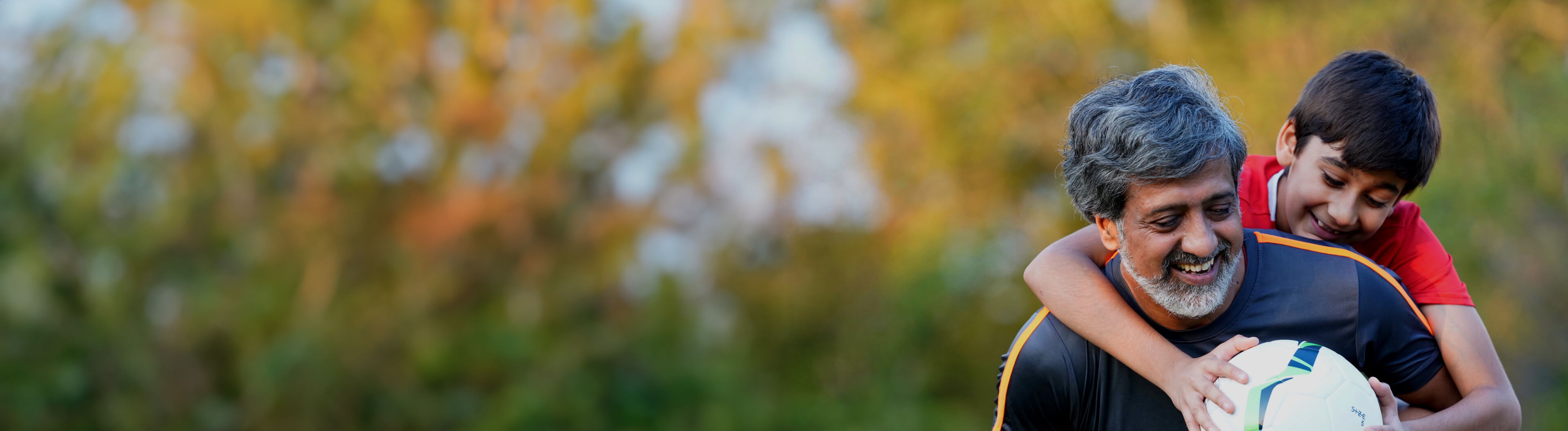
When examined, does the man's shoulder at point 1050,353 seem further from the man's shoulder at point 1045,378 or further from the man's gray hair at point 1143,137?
the man's gray hair at point 1143,137

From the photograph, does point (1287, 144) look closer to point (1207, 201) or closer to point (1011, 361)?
point (1207, 201)

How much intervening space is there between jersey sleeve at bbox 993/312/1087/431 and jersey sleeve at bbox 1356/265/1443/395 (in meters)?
0.54

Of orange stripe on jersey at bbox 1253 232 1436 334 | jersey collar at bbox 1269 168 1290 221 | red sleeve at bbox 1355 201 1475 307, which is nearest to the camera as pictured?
orange stripe on jersey at bbox 1253 232 1436 334

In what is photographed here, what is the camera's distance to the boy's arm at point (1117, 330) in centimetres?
204

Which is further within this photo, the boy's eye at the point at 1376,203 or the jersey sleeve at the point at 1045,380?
the boy's eye at the point at 1376,203

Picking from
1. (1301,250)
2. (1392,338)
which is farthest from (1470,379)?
(1301,250)

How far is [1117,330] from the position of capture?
222 cm

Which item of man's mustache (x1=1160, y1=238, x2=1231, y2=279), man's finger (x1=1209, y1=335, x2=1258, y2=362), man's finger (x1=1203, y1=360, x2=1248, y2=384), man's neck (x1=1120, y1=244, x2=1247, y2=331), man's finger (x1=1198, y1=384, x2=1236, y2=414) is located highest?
man's mustache (x1=1160, y1=238, x2=1231, y2=279)

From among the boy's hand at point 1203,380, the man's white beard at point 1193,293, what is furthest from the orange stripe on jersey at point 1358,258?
the boy's hand at point 1203,380

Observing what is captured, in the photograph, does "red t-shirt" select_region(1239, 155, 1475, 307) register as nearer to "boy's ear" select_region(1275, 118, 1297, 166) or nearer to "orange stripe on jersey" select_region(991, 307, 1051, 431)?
"boy's ear" select_region(1275, 118, 1297, 166)

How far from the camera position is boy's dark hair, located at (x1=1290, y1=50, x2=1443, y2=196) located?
245 centimetres

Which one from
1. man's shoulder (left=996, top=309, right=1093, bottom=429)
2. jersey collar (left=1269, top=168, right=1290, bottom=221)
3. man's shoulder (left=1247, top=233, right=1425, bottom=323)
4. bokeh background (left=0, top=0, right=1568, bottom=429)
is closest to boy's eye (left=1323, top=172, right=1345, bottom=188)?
jersey collar (left=1269, top=168, right=1290, bottom=221)

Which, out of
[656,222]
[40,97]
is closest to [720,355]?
[656,222]

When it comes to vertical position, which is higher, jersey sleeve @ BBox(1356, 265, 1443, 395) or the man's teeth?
the man's teeth
